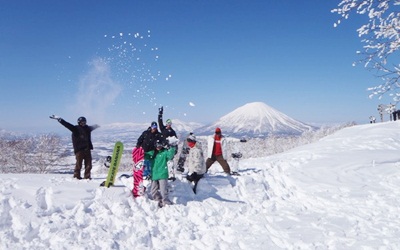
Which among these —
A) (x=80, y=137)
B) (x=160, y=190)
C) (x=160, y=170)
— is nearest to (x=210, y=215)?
(x=160, y=190)

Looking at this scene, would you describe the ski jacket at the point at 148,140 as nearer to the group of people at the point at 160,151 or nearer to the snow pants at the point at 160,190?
the group of people at the point at 160,151

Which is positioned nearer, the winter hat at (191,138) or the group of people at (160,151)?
the group of people at (160,151)

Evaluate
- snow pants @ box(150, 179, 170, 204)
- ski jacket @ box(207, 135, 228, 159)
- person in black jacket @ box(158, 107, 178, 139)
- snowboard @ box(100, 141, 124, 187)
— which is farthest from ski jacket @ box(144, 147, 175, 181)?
ski jacket @ box(207, 135, 228, 159)

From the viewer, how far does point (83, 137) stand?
10.1m

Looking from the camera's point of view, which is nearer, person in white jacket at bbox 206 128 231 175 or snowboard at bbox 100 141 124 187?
snowboard at bbox 100 141 124 187

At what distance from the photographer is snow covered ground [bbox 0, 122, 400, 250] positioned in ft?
21.4

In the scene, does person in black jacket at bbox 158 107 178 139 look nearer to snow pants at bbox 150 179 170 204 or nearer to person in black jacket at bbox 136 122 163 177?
person in black jacket at bbox 136 122 163 177

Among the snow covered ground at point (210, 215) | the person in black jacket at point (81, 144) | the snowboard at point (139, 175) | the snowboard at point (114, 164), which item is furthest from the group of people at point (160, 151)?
the snowboard at point (114, 164)

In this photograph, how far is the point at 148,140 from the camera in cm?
929

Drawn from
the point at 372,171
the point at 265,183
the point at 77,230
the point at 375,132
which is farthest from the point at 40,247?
the point at 375,132

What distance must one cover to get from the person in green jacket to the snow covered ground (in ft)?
1.12

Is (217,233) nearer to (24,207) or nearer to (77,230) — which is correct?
(77,230)

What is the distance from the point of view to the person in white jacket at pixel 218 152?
12078mm

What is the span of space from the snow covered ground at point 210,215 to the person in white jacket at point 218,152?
0.50 metres
